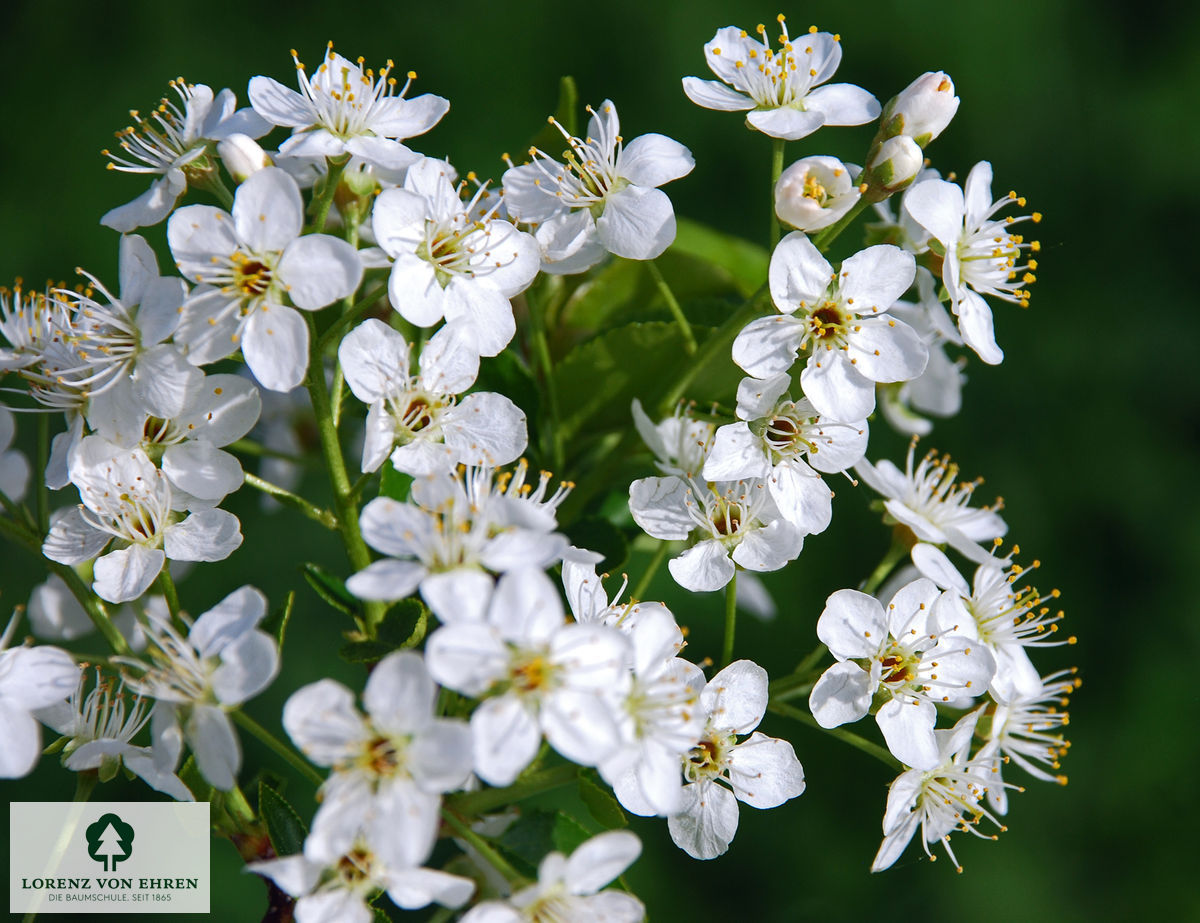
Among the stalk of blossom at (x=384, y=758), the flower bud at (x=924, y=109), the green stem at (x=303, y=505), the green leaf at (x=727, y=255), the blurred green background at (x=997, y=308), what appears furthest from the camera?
the blurred green background at (x=997, y=308)

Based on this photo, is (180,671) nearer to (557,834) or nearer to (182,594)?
(557,834)

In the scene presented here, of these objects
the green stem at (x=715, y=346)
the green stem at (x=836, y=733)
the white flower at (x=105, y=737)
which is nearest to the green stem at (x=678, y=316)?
the green stem at (x=715, y=346)

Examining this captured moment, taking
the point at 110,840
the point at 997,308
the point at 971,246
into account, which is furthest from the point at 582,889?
the point at 997,308

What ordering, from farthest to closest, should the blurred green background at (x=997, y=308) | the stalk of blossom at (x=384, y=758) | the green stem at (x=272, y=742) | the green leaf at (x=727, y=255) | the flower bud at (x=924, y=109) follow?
1. the blurred green background at (x=997, y=308)
2. the green leaf at (x=727, y=255)
3. the flower bud at (x=924, y=109)
4. the green stem at (x=272, y=742)
5. the stalk of blossom at (x=384, y=758)

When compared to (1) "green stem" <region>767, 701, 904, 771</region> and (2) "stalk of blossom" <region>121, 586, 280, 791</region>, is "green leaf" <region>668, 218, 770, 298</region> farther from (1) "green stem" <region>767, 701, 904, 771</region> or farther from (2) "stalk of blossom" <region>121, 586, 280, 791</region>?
(2) "stalk of blossom" <region>121, 586, 280, 791</region>

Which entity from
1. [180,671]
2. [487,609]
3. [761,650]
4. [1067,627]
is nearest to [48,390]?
[180,671]

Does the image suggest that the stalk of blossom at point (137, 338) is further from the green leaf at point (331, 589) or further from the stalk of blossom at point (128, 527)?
the green leaf at point (331, 589)
